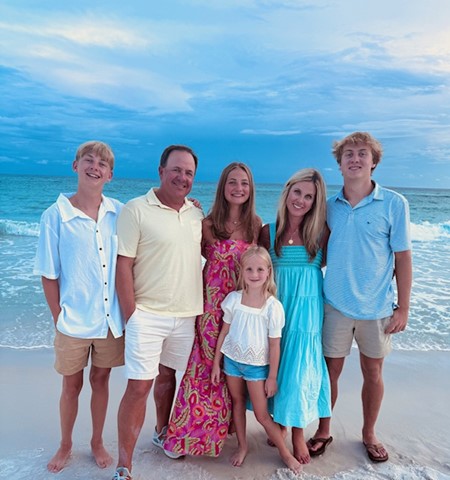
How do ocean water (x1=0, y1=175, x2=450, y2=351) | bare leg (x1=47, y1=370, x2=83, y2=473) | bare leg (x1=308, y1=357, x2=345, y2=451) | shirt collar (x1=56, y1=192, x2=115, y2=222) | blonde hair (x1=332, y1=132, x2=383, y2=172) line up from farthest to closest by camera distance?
ocean water (x1=0, y1=175, x2=450, y2=351), bare leg (x1=308, y1=357, x2=345, y2=451), blonde hair (x1=332, y1=132, x2=383, y2=172), bare leg (x1=47, y1=370, x2=83, y2=473), shirt collar (x1=56, y1=192, x2=115, y2=222)

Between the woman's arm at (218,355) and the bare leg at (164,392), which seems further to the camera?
the bare leg at (164,392)

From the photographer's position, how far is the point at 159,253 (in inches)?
110

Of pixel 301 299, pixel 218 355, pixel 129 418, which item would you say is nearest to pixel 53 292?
pixel 129 418

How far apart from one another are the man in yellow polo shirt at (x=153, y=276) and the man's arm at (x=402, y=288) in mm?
1337

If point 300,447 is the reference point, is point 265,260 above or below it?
above

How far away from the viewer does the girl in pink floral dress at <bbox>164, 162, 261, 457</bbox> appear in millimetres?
3023

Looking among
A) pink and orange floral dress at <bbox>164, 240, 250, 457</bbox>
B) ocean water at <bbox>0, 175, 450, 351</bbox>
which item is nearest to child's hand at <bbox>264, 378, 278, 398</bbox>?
pink and orange floral dress at <bbox>164, 240, 250, 457</bbox>

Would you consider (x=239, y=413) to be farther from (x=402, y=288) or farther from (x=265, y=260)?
(x=402, y=288)

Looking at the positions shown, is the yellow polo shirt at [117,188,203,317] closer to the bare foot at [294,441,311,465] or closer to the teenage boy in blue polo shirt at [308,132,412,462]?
the teenage boy in blue polo shirt at [308,132,412,462]

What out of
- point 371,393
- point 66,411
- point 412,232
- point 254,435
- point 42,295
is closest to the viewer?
point 66,411

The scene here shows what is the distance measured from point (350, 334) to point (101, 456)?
1898mm

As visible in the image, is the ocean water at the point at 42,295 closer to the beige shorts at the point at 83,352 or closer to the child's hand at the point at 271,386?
the beige shorts at the point at 83,352

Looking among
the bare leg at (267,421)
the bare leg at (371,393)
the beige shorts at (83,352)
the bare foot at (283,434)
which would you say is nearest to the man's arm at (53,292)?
the beige shorts at (83,352)

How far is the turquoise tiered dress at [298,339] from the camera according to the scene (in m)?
2.98
